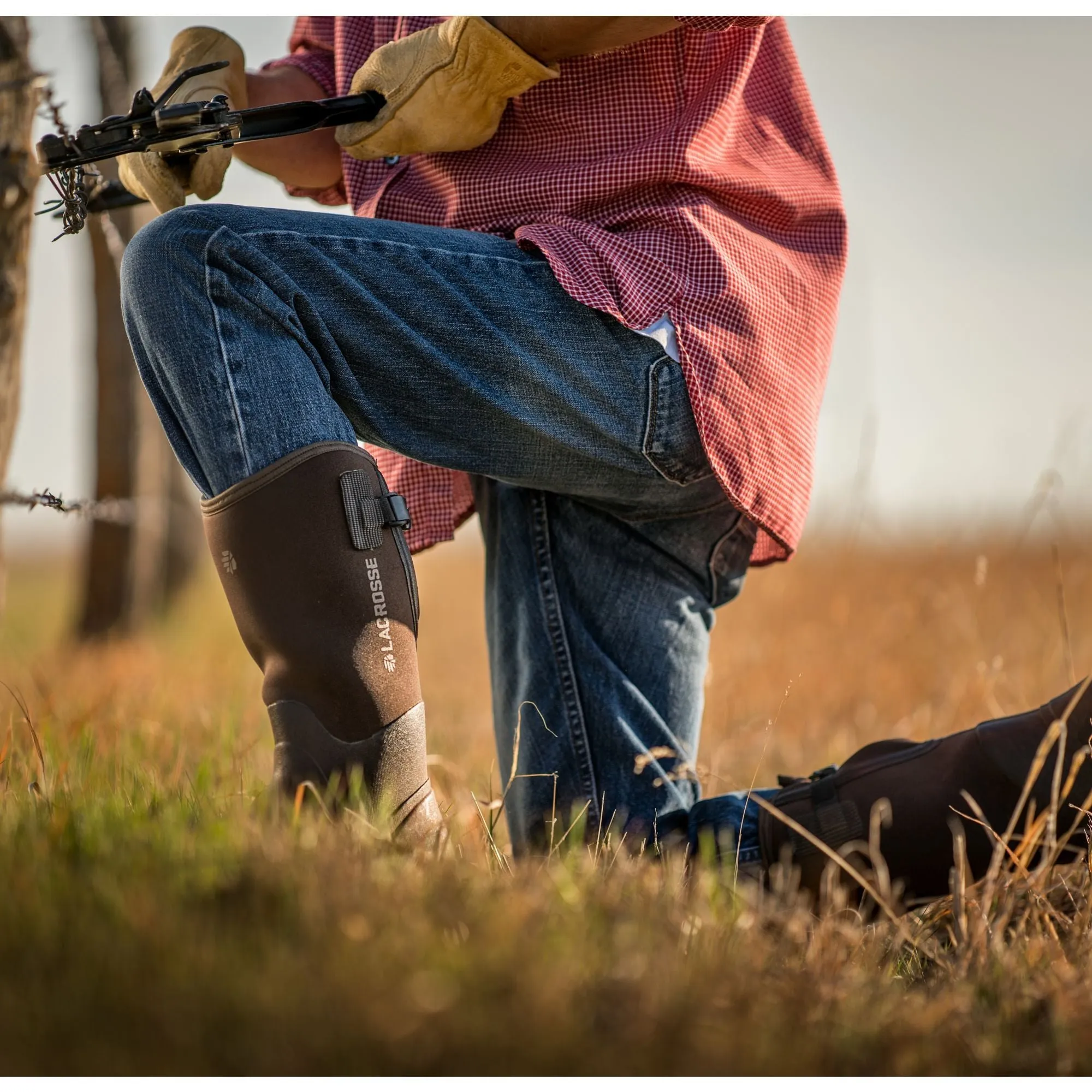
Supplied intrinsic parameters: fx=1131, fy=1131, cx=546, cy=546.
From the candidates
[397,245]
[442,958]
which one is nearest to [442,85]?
[397,245]

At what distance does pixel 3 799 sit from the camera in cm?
150

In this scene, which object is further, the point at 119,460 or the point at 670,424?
the point at 119,460

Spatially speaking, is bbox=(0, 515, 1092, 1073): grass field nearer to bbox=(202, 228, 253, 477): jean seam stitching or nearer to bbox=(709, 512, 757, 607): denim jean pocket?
bbox=(709, 512, 757, 607): denim jean pocket

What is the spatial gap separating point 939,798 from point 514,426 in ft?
2.67

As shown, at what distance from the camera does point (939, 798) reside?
5.36ft

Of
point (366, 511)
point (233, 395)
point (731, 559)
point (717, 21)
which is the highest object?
point (717, 21)

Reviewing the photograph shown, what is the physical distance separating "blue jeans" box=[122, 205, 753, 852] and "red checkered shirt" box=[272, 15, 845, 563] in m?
0.07

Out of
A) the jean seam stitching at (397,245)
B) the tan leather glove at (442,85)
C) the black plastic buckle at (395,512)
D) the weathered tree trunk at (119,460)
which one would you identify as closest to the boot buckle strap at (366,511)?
the black plastic buckle at (395,512)

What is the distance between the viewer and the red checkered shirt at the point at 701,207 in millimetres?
1574

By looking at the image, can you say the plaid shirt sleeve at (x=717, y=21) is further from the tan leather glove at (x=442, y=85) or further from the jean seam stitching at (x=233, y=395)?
the jean seam stitching at (x=233, y=395)

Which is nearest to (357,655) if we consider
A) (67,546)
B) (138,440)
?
(138,440)

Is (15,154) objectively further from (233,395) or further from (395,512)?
(395,512)

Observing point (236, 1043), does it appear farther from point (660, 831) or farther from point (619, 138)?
point (619, 138)

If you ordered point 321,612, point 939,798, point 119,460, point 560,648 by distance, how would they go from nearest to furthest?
point 321,612 → point 939,798 → point 560,648 → point 119,460
